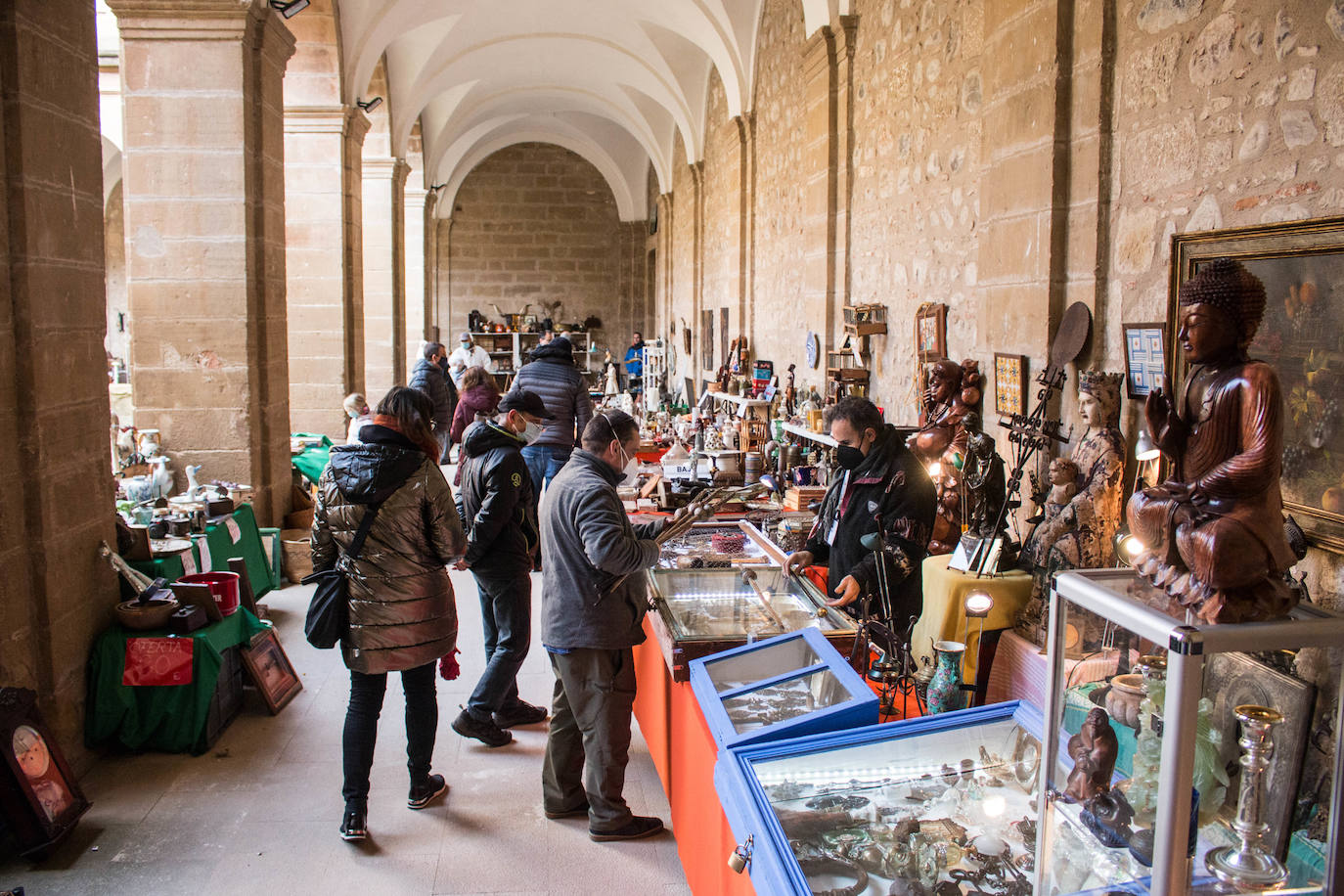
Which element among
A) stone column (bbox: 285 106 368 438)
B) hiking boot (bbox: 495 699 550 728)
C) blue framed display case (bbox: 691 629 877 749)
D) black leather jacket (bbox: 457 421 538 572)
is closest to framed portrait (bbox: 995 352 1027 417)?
blue framed display case (bbox: 691 629 877 749)

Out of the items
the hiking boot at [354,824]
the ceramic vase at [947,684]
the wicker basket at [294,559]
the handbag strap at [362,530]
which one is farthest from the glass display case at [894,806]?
the wicker basket at [294,559]

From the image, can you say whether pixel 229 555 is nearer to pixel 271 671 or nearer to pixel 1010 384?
pixel 271 671

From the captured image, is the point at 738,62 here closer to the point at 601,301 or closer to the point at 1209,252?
the point at 1209,252

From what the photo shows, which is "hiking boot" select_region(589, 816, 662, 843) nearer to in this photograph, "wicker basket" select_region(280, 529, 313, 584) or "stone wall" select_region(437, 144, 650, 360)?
"wicker basket" select_region(280, 529, 313, 584)

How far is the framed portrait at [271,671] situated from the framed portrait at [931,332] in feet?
12.2

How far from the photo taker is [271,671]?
486 centimetres

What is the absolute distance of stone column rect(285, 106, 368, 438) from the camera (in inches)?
380

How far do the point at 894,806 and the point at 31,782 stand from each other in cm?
294

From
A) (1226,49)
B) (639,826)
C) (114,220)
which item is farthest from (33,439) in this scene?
(114,220)

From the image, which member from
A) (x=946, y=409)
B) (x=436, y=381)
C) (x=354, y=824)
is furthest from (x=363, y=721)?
(x=436, y=381)

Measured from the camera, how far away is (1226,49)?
3.05 m

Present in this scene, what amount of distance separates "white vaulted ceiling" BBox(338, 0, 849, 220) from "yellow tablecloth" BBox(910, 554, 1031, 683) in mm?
5169

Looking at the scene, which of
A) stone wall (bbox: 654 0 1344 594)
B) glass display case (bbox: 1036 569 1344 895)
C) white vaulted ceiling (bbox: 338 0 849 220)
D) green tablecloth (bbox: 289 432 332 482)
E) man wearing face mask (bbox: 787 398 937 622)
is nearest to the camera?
glass display case (bbox: 1036 569 1344 895)

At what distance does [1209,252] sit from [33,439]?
4202 mm
